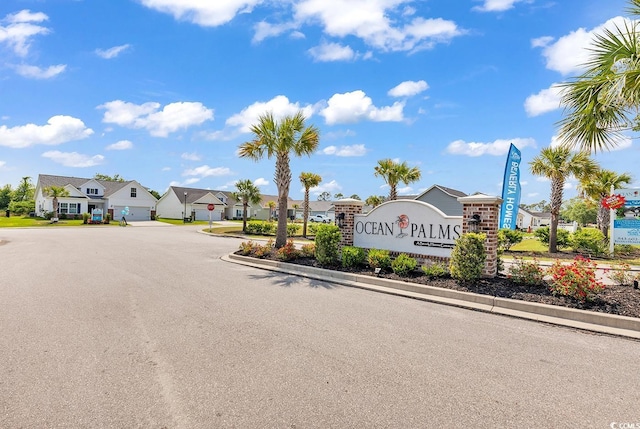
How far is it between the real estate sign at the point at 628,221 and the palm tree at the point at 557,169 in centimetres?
241

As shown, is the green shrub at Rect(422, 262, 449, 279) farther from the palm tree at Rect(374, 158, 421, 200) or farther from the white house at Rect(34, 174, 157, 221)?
the white house at Rect(34, 174, 157, 221)

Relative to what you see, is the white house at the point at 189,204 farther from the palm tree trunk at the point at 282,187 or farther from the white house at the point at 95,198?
the palm tree trunk at the point at 282,187

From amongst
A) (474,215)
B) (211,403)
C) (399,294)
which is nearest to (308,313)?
(399,294)

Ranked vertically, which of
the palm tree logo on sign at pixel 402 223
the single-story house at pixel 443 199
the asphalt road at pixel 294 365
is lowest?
the asphalt road at pixel 294 365

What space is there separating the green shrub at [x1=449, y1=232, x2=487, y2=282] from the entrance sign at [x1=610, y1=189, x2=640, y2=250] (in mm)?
12445

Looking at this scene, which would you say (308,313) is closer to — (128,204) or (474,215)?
(474,215)

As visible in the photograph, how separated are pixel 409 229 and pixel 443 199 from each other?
16.8 m

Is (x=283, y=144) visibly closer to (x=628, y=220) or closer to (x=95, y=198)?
(x=628, y=220)

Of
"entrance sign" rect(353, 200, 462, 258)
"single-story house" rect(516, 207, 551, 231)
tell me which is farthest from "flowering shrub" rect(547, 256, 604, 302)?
"single-story house" rect(516, 207, 551, 231)

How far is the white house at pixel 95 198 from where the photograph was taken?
152 ft

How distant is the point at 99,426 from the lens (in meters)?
2.91

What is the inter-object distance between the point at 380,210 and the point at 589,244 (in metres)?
13.0

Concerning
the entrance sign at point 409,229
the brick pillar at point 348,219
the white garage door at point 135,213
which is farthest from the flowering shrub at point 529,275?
the white garage door at point 135,213

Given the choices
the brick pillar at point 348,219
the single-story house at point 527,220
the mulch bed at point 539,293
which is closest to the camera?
the mulch bed at point 539,293
